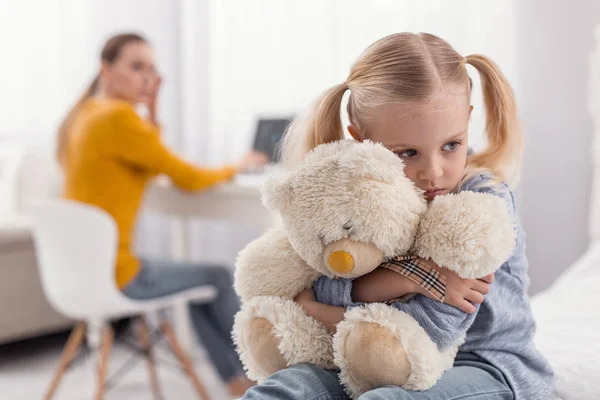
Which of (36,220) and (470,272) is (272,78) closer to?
(36,220)

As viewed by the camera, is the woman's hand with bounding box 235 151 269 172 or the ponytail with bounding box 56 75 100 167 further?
the woman's hand with bounding box 235 151 269 172

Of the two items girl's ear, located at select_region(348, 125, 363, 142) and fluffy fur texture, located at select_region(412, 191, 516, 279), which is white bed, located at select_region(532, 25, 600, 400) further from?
girl's ear, located at select_region(348, 125, 363, 142)

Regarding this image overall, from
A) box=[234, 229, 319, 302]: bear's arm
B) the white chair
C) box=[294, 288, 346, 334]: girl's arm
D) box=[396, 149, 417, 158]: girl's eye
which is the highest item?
box=[396, 149, 417, 158]: girl's eye

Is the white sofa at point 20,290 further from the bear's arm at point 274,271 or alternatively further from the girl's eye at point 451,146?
the girl's eye at point 451,146

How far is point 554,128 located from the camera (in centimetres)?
223

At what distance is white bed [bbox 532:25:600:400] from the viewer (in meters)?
1.07

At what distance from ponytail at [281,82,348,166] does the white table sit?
1036mm

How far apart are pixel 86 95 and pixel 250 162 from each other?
0.56 meters

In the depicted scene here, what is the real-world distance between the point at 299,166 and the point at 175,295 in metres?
1.28

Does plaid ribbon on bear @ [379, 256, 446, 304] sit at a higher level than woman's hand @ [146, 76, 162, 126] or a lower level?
higher

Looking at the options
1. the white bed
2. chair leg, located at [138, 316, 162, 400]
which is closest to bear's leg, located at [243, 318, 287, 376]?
the white bed

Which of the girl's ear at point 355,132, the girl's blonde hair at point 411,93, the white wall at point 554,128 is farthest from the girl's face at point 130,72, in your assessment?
the girl's ear at point 355,132

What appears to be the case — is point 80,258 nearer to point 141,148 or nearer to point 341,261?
point 141,148

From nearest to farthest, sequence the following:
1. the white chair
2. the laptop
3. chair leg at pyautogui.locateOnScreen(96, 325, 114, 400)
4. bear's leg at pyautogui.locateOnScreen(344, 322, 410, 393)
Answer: bear's leg at pyautogui.locateOnScreen(344, 322, 410, 393)
the white chair
chair leg at pyautogui.locateOnScreen(96, 325, 114, 400)
the laptop
